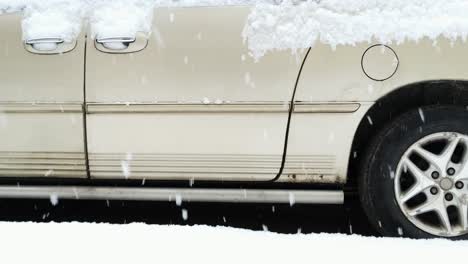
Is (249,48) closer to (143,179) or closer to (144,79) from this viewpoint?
(144,79)

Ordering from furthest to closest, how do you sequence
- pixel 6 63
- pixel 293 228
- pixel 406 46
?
pixel 293 228, pixel 6 63, pixel 406 46

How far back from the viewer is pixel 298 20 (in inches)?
114

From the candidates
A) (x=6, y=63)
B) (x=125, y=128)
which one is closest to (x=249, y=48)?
(x=125, y=128)

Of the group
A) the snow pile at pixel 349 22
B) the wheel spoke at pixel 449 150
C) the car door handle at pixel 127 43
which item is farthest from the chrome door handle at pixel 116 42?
the wheel spoke at pixel 449 150

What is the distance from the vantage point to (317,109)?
2881 millimetres

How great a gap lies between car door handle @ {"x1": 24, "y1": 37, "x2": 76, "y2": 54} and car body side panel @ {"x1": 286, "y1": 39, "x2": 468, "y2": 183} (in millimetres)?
1148

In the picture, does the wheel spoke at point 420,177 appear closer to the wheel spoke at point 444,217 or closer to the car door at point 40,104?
the wheel spoke at point 444,217

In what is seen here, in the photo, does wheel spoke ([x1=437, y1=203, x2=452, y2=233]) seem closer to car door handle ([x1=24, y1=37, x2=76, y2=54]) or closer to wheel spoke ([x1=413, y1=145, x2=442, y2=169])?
wheel spoke ([x1=413, y1=145, x2=442, y2=169])

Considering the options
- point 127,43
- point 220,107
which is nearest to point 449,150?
point 220,107

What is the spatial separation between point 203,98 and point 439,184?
1.18 meters

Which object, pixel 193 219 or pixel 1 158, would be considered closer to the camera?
pixel 1 158

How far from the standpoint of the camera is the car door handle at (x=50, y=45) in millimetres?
2982

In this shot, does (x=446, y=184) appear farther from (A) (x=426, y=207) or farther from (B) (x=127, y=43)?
(B) (x=127, y=43)

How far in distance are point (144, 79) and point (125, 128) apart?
258 mm
